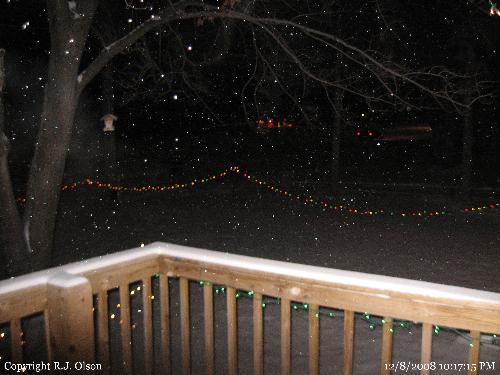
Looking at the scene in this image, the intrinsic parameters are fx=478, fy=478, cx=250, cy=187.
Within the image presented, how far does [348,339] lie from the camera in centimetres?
203

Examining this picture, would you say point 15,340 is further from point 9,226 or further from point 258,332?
point 9,226

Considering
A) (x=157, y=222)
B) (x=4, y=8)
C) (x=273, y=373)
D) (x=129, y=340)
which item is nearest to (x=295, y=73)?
(x=157, y=222)

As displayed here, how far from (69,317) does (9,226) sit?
3188 mm

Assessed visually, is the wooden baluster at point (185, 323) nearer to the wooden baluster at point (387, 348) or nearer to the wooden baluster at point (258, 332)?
the wooden baluster at point (258, 332)

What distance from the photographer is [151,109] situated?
71.3 feet

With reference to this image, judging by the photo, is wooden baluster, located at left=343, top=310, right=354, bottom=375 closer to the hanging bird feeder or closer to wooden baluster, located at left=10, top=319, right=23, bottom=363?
wooden baluster, located at left=10, top=319, right=23, bottom=363

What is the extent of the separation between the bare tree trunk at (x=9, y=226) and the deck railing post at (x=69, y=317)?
3090mm

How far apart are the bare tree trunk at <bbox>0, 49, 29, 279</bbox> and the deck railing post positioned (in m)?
3.09

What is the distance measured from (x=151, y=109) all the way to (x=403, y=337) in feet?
61.8

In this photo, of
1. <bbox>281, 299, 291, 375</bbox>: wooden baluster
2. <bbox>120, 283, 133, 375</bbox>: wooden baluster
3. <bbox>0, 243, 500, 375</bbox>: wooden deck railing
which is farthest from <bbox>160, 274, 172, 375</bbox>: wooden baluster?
<bbox>281, 299, 291, 375</bbox>: wooden baluster

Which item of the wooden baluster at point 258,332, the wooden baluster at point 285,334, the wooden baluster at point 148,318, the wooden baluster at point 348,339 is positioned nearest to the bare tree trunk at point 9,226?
the wooden baluster at point 148,318

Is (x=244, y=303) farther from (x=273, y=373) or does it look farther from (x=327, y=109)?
(x=327, y=109)

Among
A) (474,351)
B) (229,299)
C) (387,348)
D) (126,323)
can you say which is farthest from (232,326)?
(474,351)

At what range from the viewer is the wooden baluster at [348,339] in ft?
6.57
